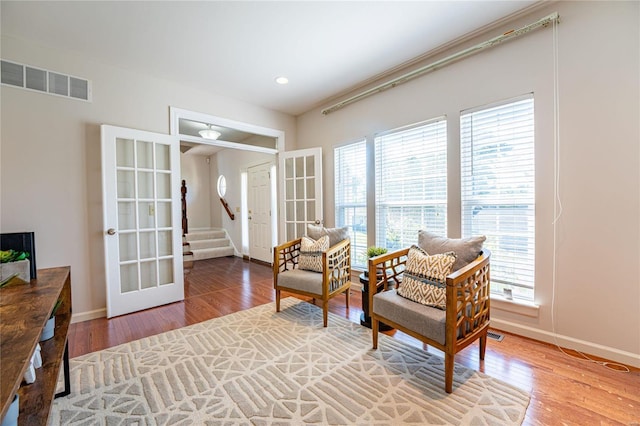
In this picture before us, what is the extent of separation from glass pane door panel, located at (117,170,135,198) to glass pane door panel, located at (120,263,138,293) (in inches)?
30.1

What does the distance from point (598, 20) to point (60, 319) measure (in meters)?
4.11

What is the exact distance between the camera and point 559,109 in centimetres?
212

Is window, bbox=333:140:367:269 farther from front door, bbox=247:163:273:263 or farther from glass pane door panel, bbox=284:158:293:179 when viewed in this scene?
front door, bbox=247:163:273:263

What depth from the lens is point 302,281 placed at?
105 inches

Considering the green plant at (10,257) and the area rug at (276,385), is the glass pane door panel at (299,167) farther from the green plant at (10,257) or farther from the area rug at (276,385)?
the green plant at (10,257)

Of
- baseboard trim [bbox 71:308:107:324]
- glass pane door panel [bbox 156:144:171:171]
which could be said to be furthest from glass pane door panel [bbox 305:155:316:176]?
baseboard trim [bbox 71:308:107:324]

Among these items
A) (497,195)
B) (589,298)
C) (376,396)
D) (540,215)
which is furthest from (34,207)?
(589,298)

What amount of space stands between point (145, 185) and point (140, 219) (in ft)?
1.27

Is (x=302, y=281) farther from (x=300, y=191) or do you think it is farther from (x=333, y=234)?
(x=300, y=191)

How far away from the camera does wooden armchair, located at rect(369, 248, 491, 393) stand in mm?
1623

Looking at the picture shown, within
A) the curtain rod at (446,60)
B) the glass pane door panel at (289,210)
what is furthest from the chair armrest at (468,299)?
the glass pane door panel at (289,210)

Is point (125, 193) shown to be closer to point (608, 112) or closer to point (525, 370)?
point (525, 370)

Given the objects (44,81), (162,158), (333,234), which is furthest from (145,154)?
(333,234)

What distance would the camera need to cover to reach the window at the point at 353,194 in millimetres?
3562
